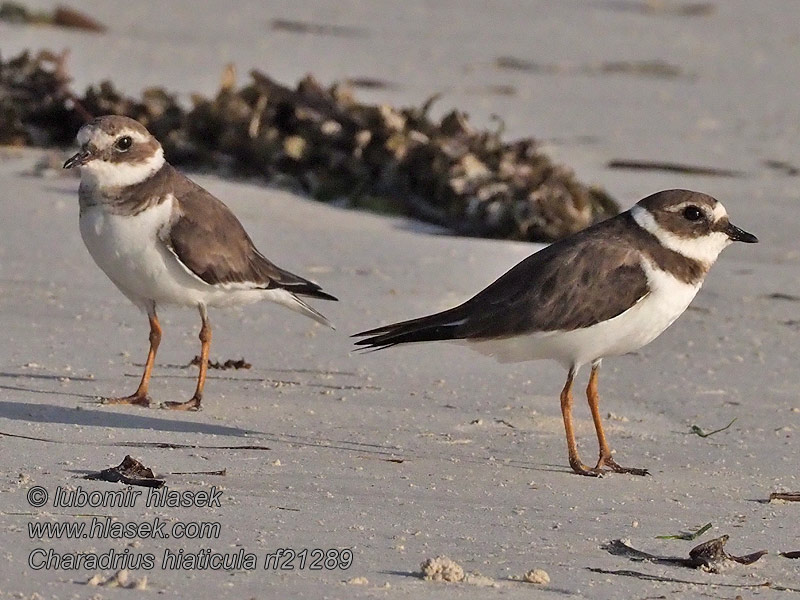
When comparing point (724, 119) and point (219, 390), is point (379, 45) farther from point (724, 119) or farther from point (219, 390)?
point (219, 390)

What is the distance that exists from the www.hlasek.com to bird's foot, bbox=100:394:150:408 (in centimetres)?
135

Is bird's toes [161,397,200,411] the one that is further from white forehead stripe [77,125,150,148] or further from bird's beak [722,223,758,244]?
bird's beak [722,223,758,244]

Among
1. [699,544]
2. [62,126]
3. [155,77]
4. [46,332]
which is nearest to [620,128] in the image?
[155,77]

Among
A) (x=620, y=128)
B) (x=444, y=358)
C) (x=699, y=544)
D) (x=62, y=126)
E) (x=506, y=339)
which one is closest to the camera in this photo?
(x=699, y=544)

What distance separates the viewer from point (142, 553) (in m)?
4.09

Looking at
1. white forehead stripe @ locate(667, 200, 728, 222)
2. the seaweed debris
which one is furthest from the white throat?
the seaweed debris

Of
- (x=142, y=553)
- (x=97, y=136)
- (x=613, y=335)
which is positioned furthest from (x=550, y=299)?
(x=142, y=553)

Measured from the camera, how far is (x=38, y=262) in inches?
306

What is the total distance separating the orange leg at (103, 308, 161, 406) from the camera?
235 inches

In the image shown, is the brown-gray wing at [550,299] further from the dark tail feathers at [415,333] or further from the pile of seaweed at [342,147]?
the pile of seaweed at [342,147]

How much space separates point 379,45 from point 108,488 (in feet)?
33.9

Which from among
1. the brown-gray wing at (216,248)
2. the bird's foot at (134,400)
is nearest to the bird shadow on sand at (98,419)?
the bird's foot at (134,400)

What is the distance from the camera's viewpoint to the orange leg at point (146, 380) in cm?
597

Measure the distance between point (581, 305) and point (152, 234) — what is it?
6.08 ft
